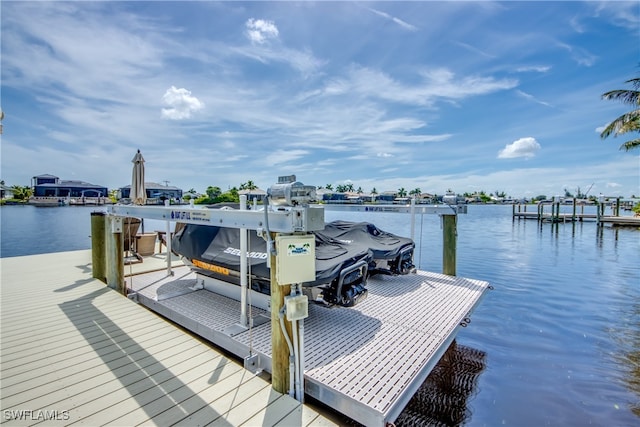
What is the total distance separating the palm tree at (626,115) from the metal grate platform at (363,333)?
20054mm

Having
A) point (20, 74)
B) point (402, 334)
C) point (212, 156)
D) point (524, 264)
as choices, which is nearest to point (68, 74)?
point (20, 74)

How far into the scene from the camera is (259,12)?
20.6ft

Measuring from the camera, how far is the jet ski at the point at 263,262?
Answer: 3406 millimetres

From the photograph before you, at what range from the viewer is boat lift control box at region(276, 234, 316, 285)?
198 cm

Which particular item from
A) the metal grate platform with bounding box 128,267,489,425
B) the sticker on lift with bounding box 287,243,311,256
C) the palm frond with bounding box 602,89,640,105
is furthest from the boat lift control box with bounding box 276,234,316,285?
the palm frond with bounding box 602,89,640,105

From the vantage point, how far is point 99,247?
533 centimetres

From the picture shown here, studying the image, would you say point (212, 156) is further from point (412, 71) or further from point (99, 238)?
point (99, 238)

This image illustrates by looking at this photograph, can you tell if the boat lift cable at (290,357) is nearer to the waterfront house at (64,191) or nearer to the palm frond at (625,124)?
the palm frond at (625,124)

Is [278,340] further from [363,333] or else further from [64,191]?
[64,191]

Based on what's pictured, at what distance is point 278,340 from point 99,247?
494 cm

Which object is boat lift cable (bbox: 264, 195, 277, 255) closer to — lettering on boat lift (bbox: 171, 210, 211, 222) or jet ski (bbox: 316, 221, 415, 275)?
lettering on boat lift (bbox: 171, 210, 211, 222)

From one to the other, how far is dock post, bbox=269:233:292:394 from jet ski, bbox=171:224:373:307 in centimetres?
94

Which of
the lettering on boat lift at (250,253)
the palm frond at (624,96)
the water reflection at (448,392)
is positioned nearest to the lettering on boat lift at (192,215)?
the lettering on boat lift at (250,253)

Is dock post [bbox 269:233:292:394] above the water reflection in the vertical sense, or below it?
above
